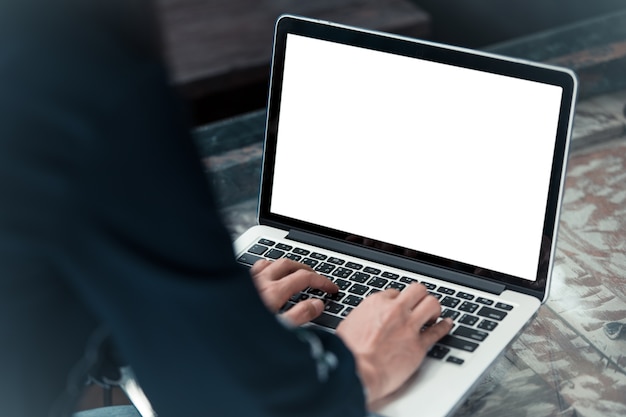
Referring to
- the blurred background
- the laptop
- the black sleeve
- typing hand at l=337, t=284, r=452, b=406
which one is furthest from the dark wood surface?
the black sleeve

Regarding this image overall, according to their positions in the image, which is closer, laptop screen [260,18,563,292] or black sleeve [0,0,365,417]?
black sleeve [0,0,365,417]

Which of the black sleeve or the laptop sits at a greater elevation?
the black sleeve

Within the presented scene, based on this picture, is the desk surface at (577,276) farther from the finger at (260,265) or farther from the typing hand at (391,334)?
the finger at (260,265)

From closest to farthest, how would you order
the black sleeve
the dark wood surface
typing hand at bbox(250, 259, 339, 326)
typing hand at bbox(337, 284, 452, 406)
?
the black sleeve
typing hand at bbox(337, 284, 452, 406)
typing hand at bbox(250, 259, 339, 326)
the dark wood surface

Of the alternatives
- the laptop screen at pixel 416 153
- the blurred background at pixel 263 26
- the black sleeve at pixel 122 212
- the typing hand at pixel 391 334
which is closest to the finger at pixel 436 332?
the typing hand at pixel 391 334

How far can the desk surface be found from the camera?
0.82 m

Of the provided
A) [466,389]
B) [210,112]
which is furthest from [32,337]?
[210,112]

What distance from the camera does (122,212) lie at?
0.50 meters

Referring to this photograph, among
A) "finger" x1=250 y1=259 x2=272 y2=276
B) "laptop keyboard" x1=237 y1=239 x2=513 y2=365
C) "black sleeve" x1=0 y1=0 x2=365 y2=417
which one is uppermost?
"black sleeve" x1=0 y1=0 x2=365 y2=417

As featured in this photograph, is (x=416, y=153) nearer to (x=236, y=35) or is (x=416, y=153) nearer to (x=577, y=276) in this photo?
(x=577, y=276)

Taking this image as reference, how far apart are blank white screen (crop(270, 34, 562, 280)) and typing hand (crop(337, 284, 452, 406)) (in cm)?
12

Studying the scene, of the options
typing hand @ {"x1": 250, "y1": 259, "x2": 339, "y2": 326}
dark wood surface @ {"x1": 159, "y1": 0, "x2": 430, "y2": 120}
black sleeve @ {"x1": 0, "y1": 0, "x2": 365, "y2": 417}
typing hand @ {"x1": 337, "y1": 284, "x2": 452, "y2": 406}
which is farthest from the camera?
dark wood surface @ {"x1": 159, "y1": 0, "x2": 430, "y2": 120}

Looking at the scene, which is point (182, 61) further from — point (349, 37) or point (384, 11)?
point (349, 37)

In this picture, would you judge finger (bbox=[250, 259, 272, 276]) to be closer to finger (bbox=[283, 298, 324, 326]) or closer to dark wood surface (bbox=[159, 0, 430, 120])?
finger (bbox=[283, 298, 324, 326])
